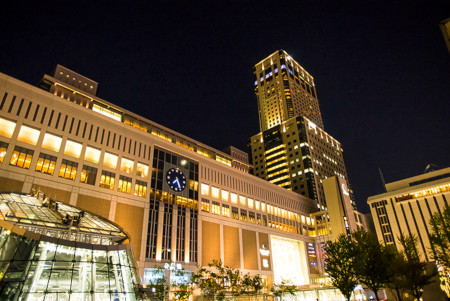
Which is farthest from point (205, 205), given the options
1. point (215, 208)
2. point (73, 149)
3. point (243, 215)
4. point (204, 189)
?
point (73, 149)

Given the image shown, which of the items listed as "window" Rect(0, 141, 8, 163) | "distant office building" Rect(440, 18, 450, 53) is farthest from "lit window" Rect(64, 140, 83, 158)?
"distant office building" Rect(440, 18, 450, 53)

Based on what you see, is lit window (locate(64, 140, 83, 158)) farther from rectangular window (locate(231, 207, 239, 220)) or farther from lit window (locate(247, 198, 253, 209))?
lit window (locate(247, 198, 253, 209))

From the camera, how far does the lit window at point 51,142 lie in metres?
48.8

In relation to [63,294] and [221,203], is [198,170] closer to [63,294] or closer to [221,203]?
[221,203]

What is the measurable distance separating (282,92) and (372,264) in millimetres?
139726

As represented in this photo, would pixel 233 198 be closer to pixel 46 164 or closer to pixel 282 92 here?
pixel 46 164

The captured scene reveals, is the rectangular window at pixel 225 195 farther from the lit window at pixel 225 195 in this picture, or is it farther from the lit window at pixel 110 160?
the lit window at pixel 110 160

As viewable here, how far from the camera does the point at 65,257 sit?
22469 mm

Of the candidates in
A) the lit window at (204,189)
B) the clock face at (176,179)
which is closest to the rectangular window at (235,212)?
the lit window at (204,189)

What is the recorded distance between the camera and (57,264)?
2167 cm

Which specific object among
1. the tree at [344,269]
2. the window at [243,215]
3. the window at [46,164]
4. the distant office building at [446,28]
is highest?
the window at [46,164]

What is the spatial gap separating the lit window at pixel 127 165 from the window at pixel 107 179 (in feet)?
9.99

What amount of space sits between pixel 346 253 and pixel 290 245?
53433 millimetres

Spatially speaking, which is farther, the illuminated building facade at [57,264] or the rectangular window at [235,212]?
the rectangular window at [235,212]
